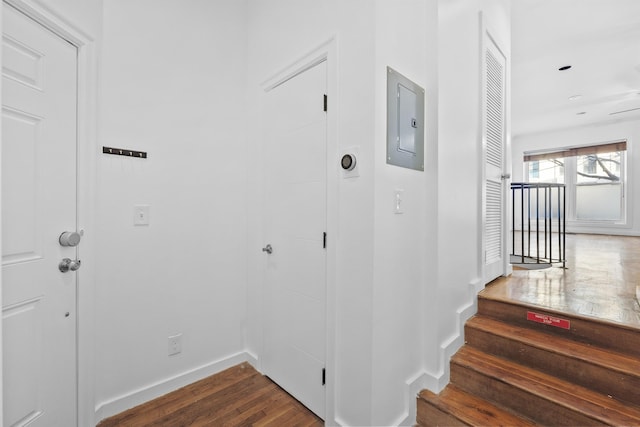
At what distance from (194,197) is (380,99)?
56.9 inches

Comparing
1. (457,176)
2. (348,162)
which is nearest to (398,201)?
(348,162)

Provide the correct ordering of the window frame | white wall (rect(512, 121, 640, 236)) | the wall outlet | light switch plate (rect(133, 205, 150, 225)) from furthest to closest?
the window frame, white wall (rect(512, 121, 640, 236)), the wall outlet, light switch plate (rect(133, 205, 150, 225))

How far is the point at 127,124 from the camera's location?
1717 millimetres

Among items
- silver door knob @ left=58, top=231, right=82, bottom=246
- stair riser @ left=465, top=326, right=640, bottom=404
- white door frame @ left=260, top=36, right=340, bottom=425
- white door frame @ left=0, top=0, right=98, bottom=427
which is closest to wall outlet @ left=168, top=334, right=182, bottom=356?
white door frame @ left=0, top=0, right=98, bottom=427

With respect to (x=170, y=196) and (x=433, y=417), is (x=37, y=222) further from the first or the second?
(x=433, y=417)

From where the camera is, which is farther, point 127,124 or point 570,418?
point 127,124

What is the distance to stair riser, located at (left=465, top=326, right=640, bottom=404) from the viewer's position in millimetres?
1402

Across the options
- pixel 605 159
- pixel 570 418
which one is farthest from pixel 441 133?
pixel 605 159

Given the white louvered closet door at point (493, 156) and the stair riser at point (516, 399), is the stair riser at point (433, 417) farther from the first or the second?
the white louvered closet door at point (493, 156)

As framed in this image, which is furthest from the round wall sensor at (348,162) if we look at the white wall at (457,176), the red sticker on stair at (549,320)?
the red sticker on stair at (549,320)

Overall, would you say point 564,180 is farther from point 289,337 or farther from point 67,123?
point 67,123

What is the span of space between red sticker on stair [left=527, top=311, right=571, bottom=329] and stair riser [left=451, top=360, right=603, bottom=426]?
1.82 feet

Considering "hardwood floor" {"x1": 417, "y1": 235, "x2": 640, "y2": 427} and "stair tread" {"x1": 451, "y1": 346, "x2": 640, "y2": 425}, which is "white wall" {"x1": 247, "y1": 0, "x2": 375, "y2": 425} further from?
"stair tread" {"x1": 451, "y1": 346, "x2": 640, "y2": 425}

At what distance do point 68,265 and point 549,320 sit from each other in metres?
2.87
